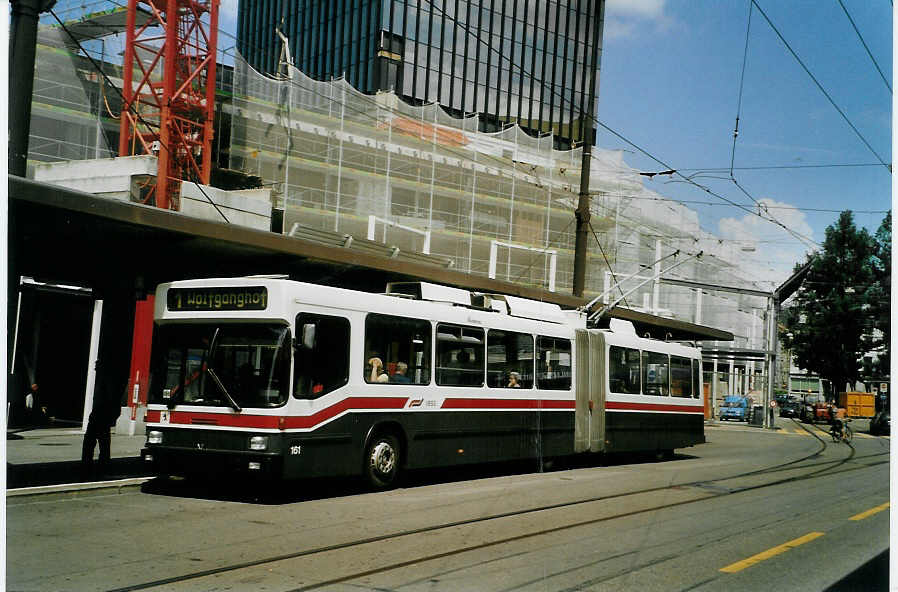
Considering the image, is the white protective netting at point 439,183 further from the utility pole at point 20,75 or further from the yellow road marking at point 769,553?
the utility pole at point 20,75

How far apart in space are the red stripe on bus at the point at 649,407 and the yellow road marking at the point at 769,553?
8291 millimetres

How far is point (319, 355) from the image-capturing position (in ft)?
37.8

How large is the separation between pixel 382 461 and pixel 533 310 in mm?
4794

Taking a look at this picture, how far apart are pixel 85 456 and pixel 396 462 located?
4201 mm

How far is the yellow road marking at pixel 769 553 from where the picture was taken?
7694 mm

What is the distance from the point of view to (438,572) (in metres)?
7.11

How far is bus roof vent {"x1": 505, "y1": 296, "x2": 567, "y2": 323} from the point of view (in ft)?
52.0

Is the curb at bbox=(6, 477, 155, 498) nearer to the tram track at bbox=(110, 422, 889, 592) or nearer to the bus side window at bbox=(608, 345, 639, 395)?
the tram track at bbox=(110, 422, 889, 592)

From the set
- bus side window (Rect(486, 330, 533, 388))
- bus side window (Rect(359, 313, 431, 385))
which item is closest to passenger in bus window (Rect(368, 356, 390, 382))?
bus side window (Rect(359, 313, 431, 385))

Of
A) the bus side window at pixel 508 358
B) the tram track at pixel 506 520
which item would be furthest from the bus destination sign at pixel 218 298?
the bus side window at pixel 508 358

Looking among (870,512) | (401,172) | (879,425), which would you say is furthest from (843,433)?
(870,512)

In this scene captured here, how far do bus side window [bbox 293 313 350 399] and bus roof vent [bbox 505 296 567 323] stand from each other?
4425 millimetres

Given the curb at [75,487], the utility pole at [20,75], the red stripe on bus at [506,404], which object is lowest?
the curb at [75,487]

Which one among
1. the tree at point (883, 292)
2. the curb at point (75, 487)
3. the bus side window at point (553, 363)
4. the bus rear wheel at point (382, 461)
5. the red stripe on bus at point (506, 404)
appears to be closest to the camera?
the tree at point (883, 292)
